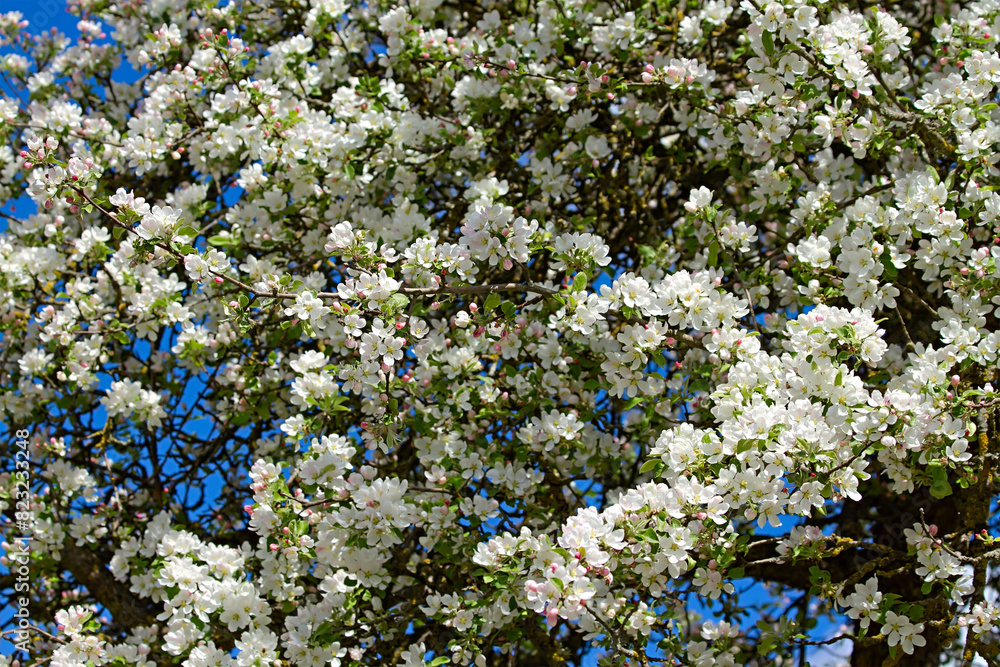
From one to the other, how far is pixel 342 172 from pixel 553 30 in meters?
1.04

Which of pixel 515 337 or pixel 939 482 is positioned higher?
pixel 515 337

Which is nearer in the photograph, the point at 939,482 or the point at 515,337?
the point at 939,482

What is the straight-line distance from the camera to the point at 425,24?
3643mm

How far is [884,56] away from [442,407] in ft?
6.39

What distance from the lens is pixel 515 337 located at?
292 cm

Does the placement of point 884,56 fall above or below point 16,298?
above

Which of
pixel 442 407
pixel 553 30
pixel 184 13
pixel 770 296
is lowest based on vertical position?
pixel 442 407

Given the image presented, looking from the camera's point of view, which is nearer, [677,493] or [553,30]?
[677,493]

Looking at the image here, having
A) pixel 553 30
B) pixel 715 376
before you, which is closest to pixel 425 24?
pixel 553 30

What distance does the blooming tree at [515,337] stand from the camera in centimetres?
245

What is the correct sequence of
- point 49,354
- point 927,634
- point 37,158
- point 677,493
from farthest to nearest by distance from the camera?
1. point 49,354
2. point 927,634
3. point 37,158
4. point 677,493

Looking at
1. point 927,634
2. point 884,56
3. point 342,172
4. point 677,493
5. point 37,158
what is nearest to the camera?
point 677,493

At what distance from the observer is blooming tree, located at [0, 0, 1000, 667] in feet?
8.05

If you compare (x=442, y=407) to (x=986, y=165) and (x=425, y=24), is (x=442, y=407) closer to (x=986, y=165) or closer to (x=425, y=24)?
(x=425, y=24)
